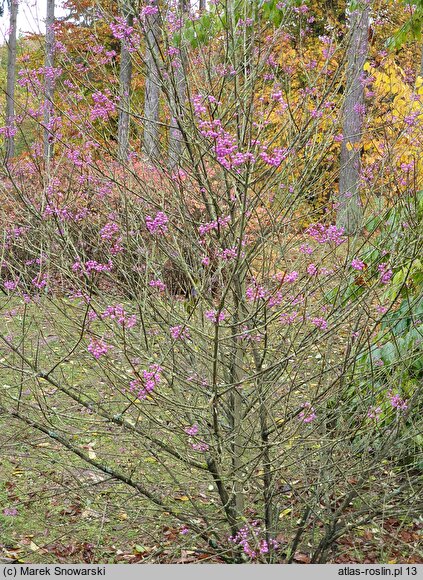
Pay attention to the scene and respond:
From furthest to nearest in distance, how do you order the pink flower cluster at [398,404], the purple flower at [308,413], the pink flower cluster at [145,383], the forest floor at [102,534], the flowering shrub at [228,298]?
1. the forest floor at [102,534]
2. the pink flower cluster at [398,404]
3. the purple flower at [308,413]
4. the flowering shrub at [228,298]
5. the pink flower cluster at [145,383]

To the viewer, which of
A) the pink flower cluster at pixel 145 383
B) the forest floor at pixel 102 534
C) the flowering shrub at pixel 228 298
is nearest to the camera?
the pink flower cluster at pixel 145 383

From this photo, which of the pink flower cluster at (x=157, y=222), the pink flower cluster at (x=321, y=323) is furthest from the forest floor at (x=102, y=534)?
the pink flower cluster at (x=321, y=323)

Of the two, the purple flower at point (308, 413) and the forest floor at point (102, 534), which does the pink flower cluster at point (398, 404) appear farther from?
the forest floor at point (102, 534)

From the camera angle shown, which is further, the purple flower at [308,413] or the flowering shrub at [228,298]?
the purple flower at [308,413]

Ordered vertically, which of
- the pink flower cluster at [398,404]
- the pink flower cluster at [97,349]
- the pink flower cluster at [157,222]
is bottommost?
the pink flower cluster at [398,404]

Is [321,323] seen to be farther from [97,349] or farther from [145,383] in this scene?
[97,349]

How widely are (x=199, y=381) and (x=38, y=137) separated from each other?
1.56 m

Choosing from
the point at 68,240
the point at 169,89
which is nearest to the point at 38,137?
the point at 68,240

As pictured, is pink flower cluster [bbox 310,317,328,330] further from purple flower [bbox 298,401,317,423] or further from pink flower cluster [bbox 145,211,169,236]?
pink flower cluster [bbox 145,211,169,236]

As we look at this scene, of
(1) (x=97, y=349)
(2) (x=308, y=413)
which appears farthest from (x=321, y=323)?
(1) (x=97, y=349)

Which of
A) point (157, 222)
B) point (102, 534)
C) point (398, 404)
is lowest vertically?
point (102, 534)

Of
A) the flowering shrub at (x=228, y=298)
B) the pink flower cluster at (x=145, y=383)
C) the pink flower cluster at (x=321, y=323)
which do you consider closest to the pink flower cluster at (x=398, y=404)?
the flowering shrub at (x=228, y=298)

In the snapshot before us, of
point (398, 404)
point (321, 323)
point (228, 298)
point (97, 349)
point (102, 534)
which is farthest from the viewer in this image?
point (102, 534)

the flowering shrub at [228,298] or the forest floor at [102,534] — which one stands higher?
the flowering shrub at [228,298]
